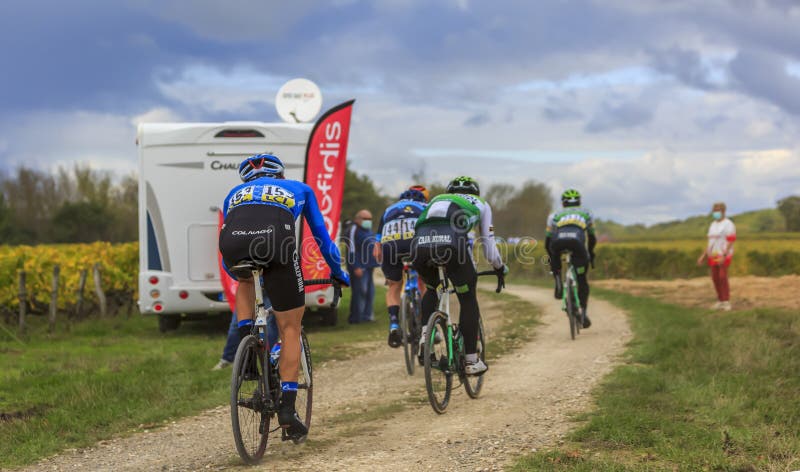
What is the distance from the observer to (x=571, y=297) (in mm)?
11906

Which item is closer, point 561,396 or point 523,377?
point 561,396

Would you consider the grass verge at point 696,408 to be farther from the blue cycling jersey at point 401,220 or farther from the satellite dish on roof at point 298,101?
the satellite dish on roof at point 298,101

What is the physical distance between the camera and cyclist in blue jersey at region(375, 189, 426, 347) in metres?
9.08

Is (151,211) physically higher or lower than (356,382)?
higher

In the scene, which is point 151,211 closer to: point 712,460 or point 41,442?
point 41,442

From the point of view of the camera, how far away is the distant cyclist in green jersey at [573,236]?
11750mm

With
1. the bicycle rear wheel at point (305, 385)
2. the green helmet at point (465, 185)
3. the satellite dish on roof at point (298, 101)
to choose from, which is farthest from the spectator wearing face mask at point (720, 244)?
the bicycle rear wheel at point (305, 385)

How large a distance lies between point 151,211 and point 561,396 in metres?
7.80

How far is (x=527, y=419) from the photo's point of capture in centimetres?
665

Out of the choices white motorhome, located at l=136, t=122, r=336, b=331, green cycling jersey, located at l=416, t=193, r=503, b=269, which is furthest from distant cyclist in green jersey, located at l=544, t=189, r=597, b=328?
green cycling jersey, located at l=416, t=193, r=503, b=269

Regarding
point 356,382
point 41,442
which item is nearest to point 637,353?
point 356,382

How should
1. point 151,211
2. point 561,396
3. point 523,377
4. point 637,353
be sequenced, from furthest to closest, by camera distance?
point 151,211
point 637,353
point 523,377
point 561,396

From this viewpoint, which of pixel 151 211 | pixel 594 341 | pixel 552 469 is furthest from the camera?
pixel 151 211

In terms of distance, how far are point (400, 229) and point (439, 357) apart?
233cm
